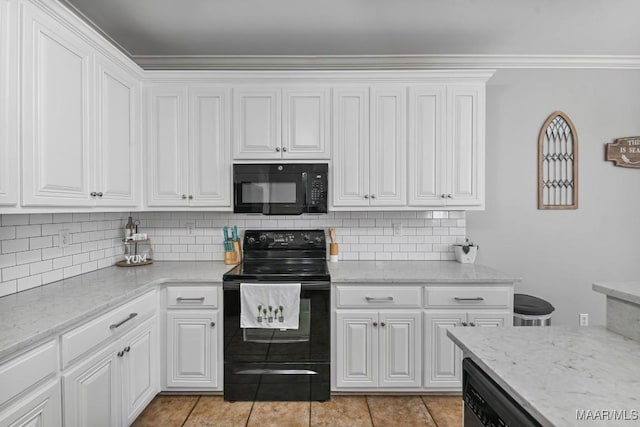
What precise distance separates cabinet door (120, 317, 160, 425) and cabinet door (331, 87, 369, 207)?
154 cm

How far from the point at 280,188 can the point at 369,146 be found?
75cm

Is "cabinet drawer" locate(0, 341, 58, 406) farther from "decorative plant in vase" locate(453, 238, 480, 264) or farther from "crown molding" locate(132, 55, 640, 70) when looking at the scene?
"decorative plant in vase" locate(453, 238, 480, 264)

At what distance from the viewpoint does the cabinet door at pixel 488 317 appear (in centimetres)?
235

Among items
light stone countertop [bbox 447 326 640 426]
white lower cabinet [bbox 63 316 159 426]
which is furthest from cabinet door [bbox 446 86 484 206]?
white lower cabinet [bbox 63 316 159 426]

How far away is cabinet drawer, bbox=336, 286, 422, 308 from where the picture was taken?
7.75 feet

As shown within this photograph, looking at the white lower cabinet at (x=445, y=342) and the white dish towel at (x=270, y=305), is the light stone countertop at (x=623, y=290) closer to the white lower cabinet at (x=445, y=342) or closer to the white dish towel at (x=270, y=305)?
the white lower cabinet at (x=445, y=342)

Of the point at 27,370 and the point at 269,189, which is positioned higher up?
the point at 269,189

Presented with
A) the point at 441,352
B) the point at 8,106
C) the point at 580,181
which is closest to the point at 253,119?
the point at 8,106

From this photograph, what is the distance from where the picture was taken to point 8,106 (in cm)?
145

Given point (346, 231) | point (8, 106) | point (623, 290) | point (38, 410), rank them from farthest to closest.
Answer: point (346, 231) < point (8, 106) < point (38, 410) < point (623, 290)

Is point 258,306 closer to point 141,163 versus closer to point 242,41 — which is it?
point 141,163

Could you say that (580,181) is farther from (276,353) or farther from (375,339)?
(276,353)

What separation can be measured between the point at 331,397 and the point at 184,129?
2.22 metres

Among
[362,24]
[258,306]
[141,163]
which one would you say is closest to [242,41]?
[362,24]
